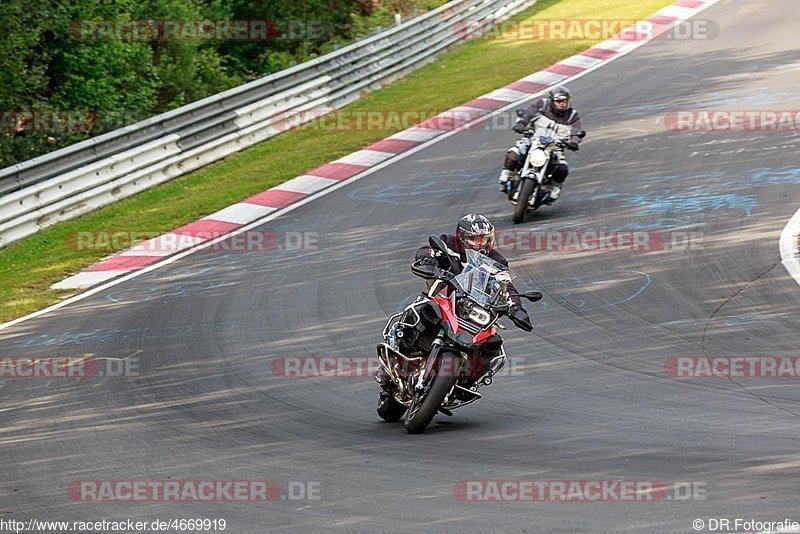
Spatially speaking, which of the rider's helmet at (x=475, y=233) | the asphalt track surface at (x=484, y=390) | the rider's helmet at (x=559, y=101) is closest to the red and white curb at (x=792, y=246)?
the asphalt track surface at (x=484, y=390)

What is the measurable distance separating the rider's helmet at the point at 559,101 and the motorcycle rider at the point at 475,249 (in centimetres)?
751

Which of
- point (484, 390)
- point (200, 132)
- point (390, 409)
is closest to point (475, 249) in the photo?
point (390, 409)

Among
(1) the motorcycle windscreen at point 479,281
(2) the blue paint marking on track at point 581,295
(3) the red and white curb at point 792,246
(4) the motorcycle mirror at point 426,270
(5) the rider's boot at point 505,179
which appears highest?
(4) the motorcycle mirror at point 426,270

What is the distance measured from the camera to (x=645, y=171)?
17.9 meters

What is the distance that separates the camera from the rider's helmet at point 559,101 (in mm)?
16047

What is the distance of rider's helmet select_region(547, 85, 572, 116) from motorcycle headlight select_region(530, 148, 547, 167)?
0.81 metres

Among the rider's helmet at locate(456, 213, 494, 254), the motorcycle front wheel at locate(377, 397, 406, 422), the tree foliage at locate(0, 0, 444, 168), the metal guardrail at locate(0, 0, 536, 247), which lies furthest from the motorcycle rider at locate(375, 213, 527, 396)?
the tree foliage at locate(0, 0, 444, 168)

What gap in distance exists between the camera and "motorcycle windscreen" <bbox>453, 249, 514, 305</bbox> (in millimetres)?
8656

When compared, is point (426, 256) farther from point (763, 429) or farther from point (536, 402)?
point (763, 429)

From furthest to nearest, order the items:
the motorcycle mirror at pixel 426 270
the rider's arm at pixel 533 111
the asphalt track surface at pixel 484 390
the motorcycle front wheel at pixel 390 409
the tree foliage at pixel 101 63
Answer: the tree foliage at pixel 101 63, the rider's arm at pixel 533 111, the motorcycle front wheel at pixel 390 409, the motorcycle mirror at pixel 426 270, the asphalt track surface at pixel 484 390

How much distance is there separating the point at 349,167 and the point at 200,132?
318cm

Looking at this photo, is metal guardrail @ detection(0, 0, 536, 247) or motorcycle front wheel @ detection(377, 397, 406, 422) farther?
metal guardrail @ detection(0, 0, 536, 247)

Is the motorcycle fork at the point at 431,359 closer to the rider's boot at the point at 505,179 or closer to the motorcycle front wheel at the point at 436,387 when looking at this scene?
the motorcycle front wheel at the point at 436,387

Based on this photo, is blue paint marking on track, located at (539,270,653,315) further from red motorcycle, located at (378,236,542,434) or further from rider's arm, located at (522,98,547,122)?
red motorcycle, located at (378,236,542,434)
